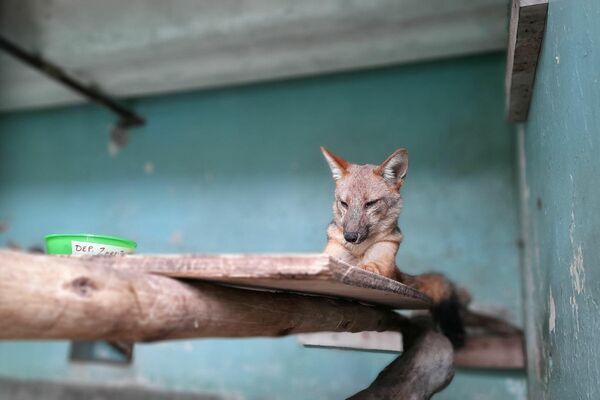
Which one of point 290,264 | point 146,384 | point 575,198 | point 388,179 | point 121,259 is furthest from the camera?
point 146,384

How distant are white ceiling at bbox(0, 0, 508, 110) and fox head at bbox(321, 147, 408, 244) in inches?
62.8

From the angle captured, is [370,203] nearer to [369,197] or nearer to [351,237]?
[369,197]

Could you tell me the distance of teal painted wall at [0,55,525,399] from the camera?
386cm

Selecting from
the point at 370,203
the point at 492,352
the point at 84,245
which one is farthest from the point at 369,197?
the point at 492,352

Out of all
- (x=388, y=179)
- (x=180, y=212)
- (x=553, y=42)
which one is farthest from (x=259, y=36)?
(x=553, y=42)

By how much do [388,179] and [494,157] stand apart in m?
1.87

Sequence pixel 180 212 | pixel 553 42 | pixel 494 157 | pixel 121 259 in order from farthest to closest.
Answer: pixel 180 212 < pixel 494 157 < pixel 553 42 < pixel 121 259

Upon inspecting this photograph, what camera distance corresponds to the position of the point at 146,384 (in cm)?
449

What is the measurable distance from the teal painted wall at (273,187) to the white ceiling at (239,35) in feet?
0.97

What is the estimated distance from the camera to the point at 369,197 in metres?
2.25

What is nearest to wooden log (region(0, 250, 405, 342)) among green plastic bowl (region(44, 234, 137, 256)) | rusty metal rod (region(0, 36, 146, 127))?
green plastic bowl (region(44, 234, 137, 256))

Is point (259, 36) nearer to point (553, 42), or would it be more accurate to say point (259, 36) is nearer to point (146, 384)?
point (553, 42)

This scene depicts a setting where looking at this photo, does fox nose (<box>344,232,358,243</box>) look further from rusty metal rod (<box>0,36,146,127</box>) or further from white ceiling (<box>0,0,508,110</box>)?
rusty metal rod (<box>0,36,146,127</box>)

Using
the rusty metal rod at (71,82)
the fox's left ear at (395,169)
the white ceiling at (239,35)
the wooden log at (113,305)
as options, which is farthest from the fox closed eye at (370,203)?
the rusty metal rod at (71,82)
